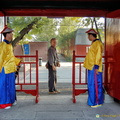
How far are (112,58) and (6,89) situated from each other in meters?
2.74

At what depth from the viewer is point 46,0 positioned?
13.1 ft

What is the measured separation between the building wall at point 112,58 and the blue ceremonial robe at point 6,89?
2.51 metres

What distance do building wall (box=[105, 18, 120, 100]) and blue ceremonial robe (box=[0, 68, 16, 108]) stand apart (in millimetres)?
2510

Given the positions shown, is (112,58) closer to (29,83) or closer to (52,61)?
(52,61)

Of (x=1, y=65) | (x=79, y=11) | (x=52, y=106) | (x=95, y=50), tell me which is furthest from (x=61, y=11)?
(x=52, y=106)

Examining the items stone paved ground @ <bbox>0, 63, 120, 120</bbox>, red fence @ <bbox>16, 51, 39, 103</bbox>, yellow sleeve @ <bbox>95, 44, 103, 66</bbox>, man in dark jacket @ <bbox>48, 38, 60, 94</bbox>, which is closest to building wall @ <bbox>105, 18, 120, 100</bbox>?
stone paved ground @ <bbox>0, 63, 120, 120</bbox>

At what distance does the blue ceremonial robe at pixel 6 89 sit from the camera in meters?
3.78

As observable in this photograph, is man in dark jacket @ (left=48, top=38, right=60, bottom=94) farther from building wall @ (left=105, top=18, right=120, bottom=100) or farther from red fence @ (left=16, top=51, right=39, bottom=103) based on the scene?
building wall @ (left=105, top=18, right=120, bottom=100)

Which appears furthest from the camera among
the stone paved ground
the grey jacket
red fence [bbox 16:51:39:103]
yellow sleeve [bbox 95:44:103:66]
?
the grey jacket

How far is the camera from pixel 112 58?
425cm

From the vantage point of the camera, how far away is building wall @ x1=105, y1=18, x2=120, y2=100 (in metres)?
3.98

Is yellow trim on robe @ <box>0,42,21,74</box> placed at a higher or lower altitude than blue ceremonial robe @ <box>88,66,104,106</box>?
higher

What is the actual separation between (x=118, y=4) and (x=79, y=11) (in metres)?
1.03

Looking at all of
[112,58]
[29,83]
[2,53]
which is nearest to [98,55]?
[112,58]
